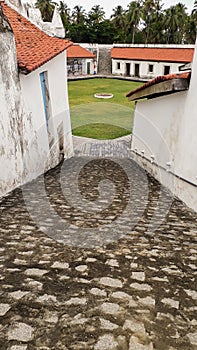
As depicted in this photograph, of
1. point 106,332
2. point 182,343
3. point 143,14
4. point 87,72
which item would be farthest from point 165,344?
Result: point 143,14

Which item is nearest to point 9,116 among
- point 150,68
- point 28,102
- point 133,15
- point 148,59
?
point 28,102

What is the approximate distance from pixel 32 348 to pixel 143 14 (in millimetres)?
59255

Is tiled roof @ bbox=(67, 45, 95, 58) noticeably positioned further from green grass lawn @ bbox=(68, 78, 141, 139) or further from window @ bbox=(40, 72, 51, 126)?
window @ bbox=(40, 72, 51, 126)

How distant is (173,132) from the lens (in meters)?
8.05

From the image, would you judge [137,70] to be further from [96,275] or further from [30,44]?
[96,275]

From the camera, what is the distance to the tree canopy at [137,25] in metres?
51.3

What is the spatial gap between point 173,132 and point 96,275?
19.1 feet

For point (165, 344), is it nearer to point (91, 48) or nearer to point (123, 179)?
point (123, 179)

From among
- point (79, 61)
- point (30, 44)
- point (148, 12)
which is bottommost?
point (79, 61)

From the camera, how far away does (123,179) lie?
29.6ft

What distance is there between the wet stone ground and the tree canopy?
2016 inches

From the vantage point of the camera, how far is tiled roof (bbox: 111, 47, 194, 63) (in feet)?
117

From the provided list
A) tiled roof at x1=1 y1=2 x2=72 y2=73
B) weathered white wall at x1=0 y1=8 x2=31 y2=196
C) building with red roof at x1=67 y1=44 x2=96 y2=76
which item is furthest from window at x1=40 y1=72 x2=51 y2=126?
building with red roof at x1=67 y1=44 x2=96 y2=76

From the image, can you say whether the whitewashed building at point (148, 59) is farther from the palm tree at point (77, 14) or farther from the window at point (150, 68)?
the palm tree at point (77, 14)
